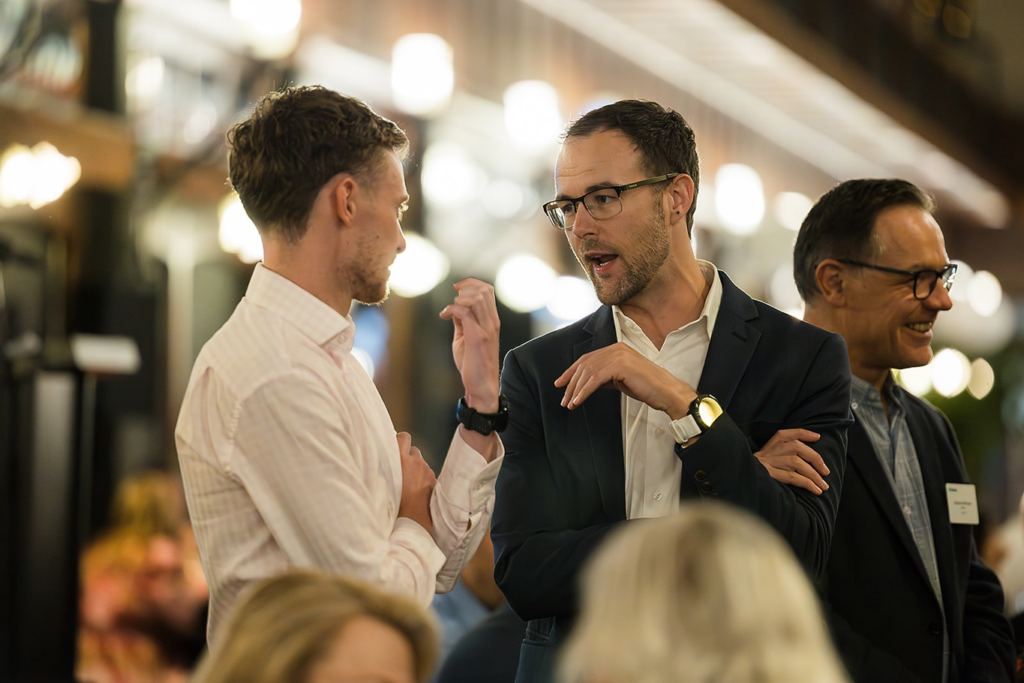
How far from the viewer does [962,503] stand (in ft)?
8.45

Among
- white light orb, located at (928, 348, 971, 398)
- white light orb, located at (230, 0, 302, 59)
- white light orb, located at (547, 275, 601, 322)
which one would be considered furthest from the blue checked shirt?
white light orb, located at (928, 348, 971, 398)

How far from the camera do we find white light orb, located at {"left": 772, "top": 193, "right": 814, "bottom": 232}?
10922 millimetres

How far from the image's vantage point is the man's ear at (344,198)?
1.85 meters

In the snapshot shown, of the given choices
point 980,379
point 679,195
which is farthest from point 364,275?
point 980,379

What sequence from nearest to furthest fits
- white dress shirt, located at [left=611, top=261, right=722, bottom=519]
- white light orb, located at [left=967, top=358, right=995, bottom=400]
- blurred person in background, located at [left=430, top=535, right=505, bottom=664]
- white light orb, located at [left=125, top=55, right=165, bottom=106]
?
white dress shirt, located at [left=611, top=261, right=722, bottom=519], blurred person in background, located at [left=430, top=535, right=505, bottom=664], white light orb, located at [left=125, top=55, right=165, bottom=106], white light orb, located at [left=967, top=358, right=995, bottom=400]

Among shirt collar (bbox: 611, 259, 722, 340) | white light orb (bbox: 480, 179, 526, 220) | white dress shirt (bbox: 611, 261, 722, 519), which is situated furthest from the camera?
white light orb (bbox: 480, 179, 526, 220)

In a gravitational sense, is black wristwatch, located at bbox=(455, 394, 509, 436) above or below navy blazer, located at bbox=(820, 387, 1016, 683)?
above

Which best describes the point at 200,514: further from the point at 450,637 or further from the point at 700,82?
the point at 700,82

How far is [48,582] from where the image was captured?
17.0 ft

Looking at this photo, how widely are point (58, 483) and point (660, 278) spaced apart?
4.13m

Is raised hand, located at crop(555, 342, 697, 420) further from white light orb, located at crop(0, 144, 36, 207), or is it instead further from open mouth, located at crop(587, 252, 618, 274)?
white light orb, located at crop(0, 144, 36, 207)

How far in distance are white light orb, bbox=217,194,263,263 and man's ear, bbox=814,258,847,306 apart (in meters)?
4.28

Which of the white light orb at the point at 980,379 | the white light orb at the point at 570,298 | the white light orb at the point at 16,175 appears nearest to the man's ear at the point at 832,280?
the white light orb at the point at 16,175

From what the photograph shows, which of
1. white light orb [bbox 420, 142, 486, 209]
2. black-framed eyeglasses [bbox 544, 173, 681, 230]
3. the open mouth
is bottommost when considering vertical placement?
the open mouth
